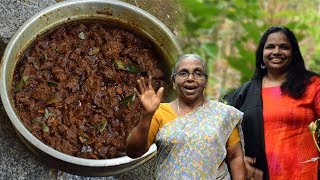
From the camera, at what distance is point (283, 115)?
1998mm

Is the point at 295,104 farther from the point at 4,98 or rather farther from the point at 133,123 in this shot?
the point at 4,98

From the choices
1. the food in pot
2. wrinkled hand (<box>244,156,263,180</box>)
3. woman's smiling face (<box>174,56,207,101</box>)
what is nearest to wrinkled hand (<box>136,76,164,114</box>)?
woman's smiling face (<box>174,56,207,101</box>)

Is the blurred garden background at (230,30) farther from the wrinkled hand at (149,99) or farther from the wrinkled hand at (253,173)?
the wrinkled hand at (149,99)

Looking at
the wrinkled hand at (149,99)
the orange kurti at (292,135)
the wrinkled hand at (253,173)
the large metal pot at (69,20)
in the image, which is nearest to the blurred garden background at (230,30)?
the large metal pot at (69,20)

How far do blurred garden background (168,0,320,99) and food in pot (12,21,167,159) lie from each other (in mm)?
540

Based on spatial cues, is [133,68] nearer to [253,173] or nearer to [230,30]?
[253,173]

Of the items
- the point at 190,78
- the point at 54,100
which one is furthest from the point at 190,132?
the point at 54,100

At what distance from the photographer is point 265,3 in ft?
14.6

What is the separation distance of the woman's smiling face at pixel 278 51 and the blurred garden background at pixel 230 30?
2.76 ft

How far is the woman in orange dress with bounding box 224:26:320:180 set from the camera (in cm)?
200

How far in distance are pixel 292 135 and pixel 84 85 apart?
41.3 inches

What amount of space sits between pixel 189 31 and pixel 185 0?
0.67ft

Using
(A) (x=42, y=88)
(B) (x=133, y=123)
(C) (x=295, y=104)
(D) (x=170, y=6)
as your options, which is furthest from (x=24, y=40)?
(C) (x=295, y=104)

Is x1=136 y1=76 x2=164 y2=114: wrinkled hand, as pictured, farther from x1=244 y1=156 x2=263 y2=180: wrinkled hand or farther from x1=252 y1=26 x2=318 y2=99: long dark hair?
x1=252 y1=26 x2=318 y2=99: long dark hair
